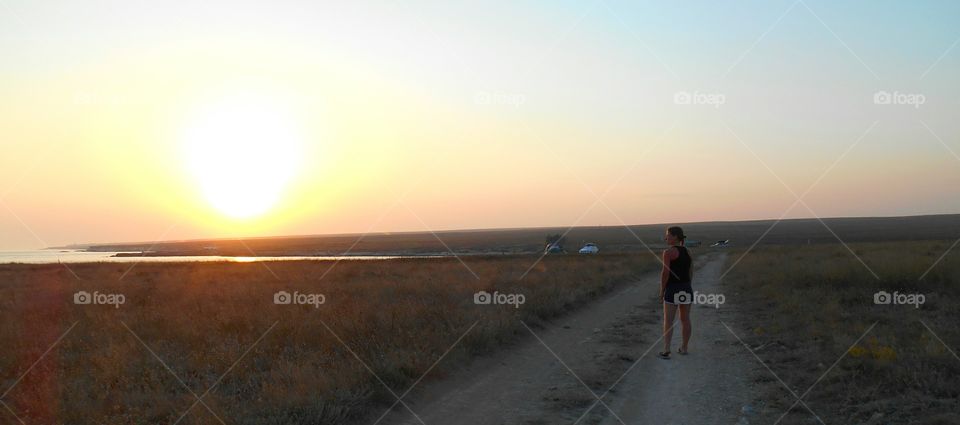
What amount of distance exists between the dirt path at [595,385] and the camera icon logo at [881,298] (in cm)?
593

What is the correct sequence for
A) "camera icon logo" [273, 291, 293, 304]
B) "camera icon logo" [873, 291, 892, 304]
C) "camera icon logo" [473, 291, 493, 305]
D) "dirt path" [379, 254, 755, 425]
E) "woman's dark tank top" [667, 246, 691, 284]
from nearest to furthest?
1. "dirt path" [379, 254, 755, 425]
2. "woman's dark tank top" [667, 246, 691, 284]
3. "camera icon logo" [873, 291, 892, 304]
4. "camera icon logo" [473, 291, 493, 305]
5. "camera icon logo" [273, 291, 293, 304]

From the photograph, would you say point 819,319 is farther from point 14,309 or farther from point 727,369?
point 14,309

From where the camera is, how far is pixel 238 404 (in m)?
7.04

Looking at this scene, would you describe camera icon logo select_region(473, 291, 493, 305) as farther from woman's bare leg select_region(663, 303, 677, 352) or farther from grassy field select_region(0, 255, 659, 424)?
woman's bare leg select_region(663, 303, 677, 352)

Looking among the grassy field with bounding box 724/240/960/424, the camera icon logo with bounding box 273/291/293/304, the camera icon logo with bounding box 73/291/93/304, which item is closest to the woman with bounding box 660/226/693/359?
the grassy field with bounding box 724/240/960/424

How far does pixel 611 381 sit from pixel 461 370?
2.24 meters

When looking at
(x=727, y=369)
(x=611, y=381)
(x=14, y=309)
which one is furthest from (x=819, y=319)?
(x=14, y=309)
